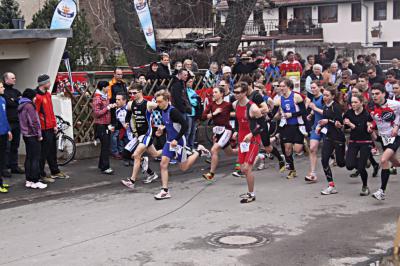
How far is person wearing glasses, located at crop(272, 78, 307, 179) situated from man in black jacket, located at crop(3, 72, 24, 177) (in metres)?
4.85

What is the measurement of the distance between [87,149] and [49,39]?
251 centimetres

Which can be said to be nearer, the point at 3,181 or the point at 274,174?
the point at 3,181

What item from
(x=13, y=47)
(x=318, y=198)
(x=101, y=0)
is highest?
(x=101, y=0)

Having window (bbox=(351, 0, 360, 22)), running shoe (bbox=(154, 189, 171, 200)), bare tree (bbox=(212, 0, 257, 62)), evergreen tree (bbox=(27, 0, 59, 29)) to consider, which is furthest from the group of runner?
window (bbox=(351, 0, 360, 22))

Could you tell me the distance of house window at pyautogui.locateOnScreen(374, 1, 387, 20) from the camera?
1971 inches

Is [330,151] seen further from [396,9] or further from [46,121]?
[396,9]

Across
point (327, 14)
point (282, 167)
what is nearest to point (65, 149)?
point (282, 167)

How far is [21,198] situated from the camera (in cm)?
1064

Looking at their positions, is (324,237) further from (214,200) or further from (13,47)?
(13,47)

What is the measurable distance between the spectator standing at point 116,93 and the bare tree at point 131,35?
5250 mm

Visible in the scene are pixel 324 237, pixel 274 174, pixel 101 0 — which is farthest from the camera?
pixel 101 0

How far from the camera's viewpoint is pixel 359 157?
1049cm

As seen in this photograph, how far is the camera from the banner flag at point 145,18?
1678 cm

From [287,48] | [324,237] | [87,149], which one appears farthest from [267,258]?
[287,48]
